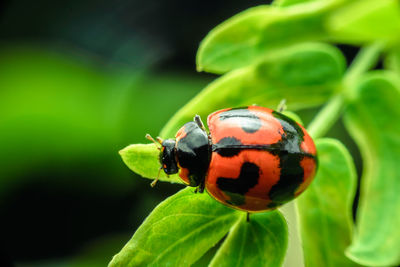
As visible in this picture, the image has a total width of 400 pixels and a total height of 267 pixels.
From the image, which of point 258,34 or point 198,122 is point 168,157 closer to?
point 198,122

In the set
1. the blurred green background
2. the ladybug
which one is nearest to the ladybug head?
the ladybug

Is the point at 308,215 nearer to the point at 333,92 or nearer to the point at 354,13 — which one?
the point at 333,92

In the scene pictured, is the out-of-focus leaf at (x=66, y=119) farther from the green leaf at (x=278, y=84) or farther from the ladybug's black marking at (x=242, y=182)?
the ladybug's black marking at (x=242, y=182)

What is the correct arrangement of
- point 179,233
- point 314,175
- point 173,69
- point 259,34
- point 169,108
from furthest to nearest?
point 173,69 < point 169,108 < point 259,34 < point 314,175 < point 179,233

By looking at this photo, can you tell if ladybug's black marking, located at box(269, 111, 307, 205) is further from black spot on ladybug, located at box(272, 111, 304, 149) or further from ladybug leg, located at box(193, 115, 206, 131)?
ladybug leg, located at box(193, 115, 206, 131)

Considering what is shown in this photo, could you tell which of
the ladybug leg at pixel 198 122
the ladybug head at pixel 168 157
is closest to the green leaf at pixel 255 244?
the ladybug head at pixel 168 157

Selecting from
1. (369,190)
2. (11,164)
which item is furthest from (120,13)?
(369,190)
